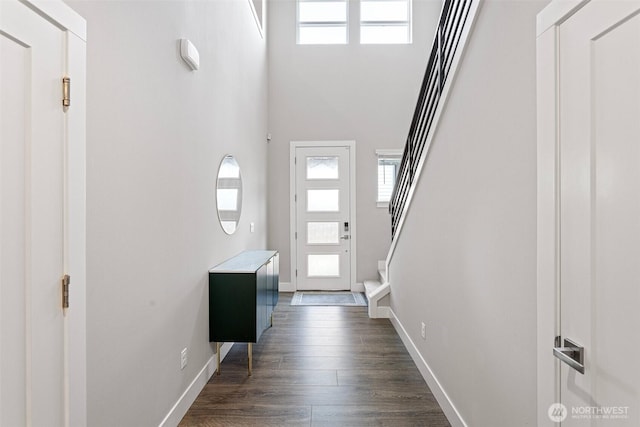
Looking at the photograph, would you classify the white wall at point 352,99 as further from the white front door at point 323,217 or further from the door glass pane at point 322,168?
the door glass pane at point 322,168

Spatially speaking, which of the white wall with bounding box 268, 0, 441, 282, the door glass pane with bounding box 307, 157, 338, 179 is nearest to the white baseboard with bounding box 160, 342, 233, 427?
the white wall with bounding box 268, 0, 441, 282

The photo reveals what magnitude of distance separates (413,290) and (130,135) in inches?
98.8

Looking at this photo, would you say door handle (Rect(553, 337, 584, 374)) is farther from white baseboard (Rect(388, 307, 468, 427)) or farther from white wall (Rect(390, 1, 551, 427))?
white baseboard (Rect(388, 307, 468, 427))

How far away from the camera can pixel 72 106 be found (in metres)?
1.24

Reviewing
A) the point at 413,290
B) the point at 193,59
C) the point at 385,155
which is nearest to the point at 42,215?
the point at 193,59

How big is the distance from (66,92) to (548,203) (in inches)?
65.2

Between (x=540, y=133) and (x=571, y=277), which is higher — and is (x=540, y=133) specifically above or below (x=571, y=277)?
above

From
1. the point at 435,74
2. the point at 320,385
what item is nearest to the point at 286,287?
the point at 320,385

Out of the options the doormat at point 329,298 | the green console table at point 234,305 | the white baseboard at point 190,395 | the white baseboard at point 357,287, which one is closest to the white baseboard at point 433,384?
the green console table at point 234,305

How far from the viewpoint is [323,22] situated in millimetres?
5961

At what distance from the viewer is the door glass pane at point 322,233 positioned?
5875 mm

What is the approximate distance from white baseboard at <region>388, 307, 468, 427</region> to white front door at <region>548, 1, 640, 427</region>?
42.5 inches

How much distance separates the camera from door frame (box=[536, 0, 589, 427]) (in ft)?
3.86

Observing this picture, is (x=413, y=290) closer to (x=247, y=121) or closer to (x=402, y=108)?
(x=247, y=121)
